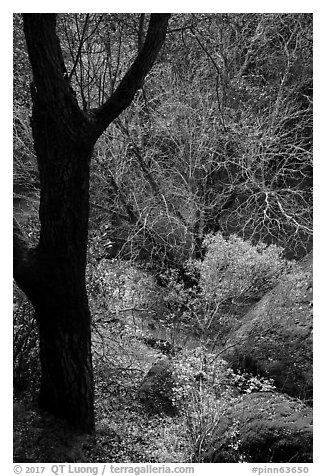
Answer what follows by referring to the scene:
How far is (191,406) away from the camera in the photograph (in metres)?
3.59

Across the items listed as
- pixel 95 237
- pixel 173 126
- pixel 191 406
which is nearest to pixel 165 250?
pixel 173 126

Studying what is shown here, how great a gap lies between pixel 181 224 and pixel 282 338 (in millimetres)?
1975

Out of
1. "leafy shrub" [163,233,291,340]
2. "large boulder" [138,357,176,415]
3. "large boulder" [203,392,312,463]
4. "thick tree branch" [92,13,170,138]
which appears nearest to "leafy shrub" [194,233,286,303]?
"leafy shrub" [163,233,291,340]

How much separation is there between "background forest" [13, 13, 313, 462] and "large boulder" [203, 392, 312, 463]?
1cm

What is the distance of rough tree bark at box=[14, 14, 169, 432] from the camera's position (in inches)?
106

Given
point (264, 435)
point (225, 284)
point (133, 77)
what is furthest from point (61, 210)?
point (225, 284)

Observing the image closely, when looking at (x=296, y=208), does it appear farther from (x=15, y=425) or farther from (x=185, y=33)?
(x=15, y=425)

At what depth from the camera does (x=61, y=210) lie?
9.32 feet

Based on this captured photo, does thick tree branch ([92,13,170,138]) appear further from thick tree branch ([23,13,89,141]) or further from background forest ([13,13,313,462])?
background forest ([13,13,313,462])

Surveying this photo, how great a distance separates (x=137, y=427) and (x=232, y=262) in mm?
2103

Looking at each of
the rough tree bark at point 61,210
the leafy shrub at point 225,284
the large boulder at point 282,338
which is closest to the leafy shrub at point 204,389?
the large boulder at point 282,338

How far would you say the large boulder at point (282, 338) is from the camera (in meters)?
4.09

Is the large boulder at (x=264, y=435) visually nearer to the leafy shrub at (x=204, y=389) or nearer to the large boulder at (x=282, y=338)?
the leafy shrub at (x=204, y=389)

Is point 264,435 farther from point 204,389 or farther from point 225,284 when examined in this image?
point 225,284
